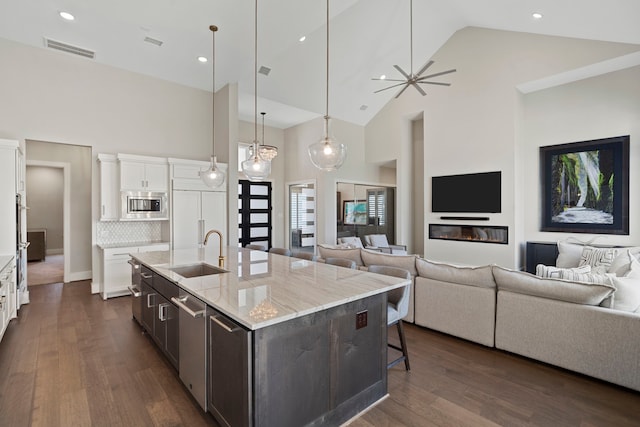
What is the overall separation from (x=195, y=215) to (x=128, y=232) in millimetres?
1225

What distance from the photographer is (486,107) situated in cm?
630

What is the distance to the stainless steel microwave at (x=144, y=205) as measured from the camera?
5250 mm

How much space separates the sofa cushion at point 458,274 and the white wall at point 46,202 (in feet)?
34.4

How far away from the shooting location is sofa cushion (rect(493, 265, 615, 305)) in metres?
2.51

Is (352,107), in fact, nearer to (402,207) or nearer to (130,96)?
(402,207)

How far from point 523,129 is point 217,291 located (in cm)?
671

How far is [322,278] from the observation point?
2424 millimetres

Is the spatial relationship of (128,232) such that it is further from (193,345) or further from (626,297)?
(626,297)

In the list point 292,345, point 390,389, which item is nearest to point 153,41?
point 292,345

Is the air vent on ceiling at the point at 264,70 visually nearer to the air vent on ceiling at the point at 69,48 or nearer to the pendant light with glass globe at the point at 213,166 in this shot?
the pendant light with glass globe at the point at 213,166

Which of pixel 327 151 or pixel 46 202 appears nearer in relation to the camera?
pixel 327 151

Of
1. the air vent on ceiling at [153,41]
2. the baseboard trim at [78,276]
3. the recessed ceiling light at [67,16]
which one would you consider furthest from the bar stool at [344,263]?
the baseboard trim at [78,276]

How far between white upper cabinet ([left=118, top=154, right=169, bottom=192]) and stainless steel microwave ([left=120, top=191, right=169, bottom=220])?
0.33 ft

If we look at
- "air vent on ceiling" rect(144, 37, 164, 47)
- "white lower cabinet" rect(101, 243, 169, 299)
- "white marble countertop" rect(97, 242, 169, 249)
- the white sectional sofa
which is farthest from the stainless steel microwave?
the white sectional sofa
